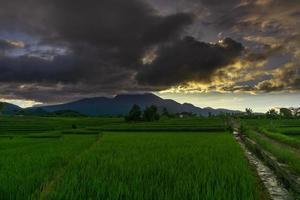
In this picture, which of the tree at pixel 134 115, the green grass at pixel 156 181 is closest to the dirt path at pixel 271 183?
the green grass at pixel 156 181

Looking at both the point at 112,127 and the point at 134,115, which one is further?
the point at 134,115

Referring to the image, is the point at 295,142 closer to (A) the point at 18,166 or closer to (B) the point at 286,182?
(B) the point at 286,182

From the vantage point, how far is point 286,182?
9.46 metres

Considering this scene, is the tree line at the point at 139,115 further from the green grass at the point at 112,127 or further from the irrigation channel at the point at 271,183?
the irrigation channel at the point at 271,183

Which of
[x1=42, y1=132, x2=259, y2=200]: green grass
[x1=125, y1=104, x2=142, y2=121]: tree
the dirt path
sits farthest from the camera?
[x1=125, y1=104, x2=142, y2=121]: tree

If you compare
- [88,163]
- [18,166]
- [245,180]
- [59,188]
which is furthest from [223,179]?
[18,166]

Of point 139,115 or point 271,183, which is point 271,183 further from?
point 139,115

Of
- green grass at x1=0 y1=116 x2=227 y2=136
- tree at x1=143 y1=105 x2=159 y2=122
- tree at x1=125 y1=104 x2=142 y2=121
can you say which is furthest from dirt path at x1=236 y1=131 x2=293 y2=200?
tree at x1=143 y1=105 x2=159 y2=122

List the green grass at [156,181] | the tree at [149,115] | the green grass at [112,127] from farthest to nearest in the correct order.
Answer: the tree at [149,115], the green grass at [112,127], the green grass at [156,181]

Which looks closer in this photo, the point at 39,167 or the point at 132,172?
the point at 132,172

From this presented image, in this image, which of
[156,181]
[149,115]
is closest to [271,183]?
[156,181]

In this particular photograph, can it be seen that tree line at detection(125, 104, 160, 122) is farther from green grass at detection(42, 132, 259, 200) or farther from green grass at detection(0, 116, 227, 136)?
green grass at detection(42, 132, 259, 200)

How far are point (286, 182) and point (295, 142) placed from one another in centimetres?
1193

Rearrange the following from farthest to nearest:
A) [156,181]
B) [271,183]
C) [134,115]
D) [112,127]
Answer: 1. [134,115]
2. [112,127]
3. [271,183]
4. [156,181]
